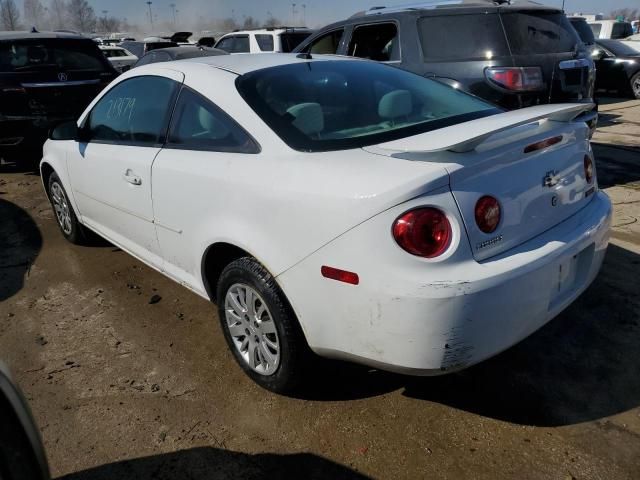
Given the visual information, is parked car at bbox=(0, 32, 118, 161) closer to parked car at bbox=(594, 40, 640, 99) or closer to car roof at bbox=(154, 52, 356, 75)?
car roof at bbox=(154, 52, 356, 75)

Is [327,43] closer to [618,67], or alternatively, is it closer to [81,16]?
[618,67]

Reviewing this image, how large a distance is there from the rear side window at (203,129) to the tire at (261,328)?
0.57 meters

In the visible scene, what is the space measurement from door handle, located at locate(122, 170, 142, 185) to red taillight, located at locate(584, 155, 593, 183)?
241 cm

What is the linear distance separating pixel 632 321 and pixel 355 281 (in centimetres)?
203

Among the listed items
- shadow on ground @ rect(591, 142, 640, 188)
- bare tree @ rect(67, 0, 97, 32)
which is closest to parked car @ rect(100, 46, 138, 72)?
shadow on ground @ rect(591, 142, 640, 188)

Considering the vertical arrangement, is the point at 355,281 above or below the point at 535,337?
above

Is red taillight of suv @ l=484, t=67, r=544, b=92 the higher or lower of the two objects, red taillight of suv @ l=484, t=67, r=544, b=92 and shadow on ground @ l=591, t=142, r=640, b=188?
the higher

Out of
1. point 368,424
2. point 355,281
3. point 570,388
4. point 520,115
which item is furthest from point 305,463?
point 520,115

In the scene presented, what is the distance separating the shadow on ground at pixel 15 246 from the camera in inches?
165

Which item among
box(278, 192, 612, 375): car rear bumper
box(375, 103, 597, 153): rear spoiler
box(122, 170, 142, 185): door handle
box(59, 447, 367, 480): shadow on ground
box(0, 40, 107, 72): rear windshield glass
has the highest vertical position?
box(0, 40, 107, 72): rear windshield glass

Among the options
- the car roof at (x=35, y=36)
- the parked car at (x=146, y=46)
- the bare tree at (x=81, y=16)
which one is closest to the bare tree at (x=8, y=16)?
the bare tree at (x=81, y=16)

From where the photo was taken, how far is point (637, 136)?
852 centimetres

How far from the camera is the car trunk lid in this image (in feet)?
6.88

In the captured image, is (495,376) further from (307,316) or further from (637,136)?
(637,136)
